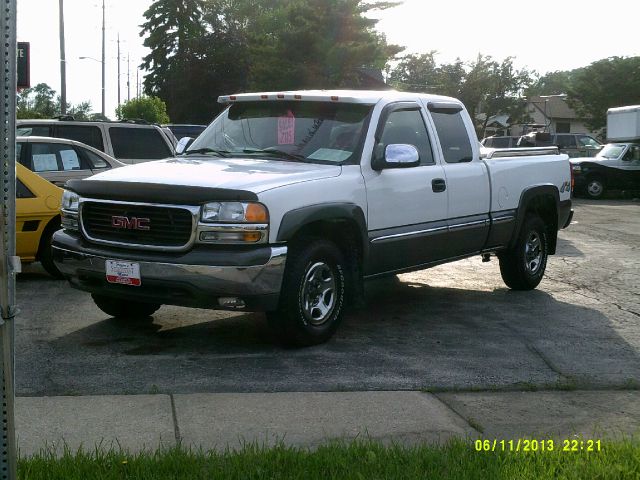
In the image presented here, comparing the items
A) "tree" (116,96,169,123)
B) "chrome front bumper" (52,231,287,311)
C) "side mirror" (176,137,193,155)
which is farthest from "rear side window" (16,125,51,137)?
"tree" (116,96,169,123)

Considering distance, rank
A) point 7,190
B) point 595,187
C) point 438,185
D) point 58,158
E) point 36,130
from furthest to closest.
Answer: point 595,187 → point 36,130 → point 58,158 → point 438,185 → point 7,190

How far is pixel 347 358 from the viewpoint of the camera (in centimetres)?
696

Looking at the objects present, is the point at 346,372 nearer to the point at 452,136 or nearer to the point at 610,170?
the point at 452,136

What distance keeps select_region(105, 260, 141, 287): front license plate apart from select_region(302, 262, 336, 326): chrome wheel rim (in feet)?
3.93

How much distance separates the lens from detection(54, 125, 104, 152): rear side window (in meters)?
15.3

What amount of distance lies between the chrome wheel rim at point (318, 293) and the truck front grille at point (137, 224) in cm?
97

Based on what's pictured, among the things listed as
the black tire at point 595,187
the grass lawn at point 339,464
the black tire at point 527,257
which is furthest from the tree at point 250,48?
the grass lawn at point 339,464

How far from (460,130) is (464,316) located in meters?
1.78

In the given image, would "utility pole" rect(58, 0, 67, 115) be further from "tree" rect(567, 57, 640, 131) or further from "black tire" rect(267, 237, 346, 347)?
"black tire" rect(267, 237, 346, 347)

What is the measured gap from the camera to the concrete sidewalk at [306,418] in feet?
16.4

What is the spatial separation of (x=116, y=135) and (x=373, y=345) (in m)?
9.51

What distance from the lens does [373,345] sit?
294 inches

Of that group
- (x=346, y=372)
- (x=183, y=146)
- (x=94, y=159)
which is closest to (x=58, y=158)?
(x=94, y=159)

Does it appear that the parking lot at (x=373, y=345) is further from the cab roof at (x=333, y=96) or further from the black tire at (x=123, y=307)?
the cab roof at (x=333, y=96)
